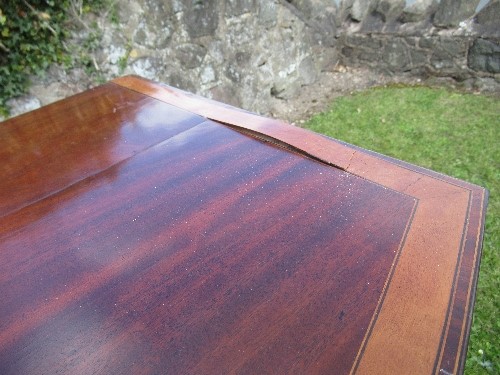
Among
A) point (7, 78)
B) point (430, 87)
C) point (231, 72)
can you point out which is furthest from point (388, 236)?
point (430, 87)

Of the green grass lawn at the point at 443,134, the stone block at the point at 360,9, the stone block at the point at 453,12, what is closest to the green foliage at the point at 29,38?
the green grass lawn at the point at 443,134

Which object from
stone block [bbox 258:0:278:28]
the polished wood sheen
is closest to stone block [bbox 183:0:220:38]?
stone block [bbox 258:0:278:28]

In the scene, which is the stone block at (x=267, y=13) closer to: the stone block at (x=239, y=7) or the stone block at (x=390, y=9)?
the stone block at (x=239, y=7)

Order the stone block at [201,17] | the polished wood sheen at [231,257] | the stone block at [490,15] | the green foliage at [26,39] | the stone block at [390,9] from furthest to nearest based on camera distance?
the stone block at [390,9]
the stone block at [490,15]
the stone block at [201,17]
the green foliage at [26,39]
the polished wood sheen at [231,257]

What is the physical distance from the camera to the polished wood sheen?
0.54 m

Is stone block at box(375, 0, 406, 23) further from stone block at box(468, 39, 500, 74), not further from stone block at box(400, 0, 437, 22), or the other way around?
stone block at box(468, 39, 500, 74)

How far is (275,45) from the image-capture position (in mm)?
3205

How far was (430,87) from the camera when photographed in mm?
3412

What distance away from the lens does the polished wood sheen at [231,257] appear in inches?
21.4

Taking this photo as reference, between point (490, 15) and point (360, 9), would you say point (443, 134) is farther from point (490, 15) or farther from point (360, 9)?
point (360, 9)

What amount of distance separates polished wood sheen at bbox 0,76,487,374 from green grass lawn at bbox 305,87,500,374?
3.81 ft

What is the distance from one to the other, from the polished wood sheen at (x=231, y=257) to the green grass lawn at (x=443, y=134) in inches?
45.7

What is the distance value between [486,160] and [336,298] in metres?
2.35

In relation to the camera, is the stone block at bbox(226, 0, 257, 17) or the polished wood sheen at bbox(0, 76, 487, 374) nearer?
the polished wood sheen at bbox(0, 76, 487, 374)
